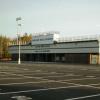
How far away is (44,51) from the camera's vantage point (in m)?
84.7

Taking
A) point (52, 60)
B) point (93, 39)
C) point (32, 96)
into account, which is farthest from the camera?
point (52, 60)

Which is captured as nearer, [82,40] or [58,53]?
[82,40]

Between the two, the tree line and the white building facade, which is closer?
the white building facade

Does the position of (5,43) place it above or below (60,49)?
above

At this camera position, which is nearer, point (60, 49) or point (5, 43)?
point (60, 49)

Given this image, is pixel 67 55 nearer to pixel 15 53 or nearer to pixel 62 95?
pixel 15 53

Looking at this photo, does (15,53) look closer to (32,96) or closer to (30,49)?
(30,49)

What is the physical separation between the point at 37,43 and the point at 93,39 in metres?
22.2

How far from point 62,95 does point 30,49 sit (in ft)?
250

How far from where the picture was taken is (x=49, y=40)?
82.8 m

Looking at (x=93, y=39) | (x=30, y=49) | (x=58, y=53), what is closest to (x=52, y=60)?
(x=58, y=53)

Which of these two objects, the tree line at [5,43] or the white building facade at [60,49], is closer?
the white building facade at [60,49]

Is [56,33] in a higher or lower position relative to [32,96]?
higher

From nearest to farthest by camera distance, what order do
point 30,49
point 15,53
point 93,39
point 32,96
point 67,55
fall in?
point 32,96, point 93,39, point 67,55, point 30,49, point 15,53
